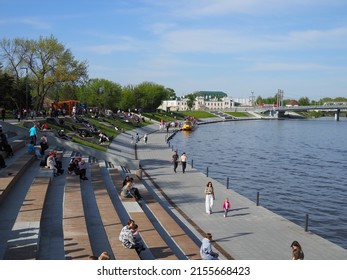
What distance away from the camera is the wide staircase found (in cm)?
1103

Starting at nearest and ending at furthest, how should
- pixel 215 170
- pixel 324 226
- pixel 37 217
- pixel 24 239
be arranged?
pixel 24 239, pixel 37 217, pixel 324 226, pixel 215 170

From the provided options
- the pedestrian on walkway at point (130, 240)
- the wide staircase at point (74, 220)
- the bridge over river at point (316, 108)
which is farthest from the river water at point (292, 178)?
the bridge over river at point (316, 108)

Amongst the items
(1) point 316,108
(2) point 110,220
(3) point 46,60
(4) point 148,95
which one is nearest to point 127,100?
(4) point 148,95

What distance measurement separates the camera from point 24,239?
11.0 m

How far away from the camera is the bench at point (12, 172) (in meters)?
15.1

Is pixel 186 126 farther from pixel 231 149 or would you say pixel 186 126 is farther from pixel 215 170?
pixel 215 170

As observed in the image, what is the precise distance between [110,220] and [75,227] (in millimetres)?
1657

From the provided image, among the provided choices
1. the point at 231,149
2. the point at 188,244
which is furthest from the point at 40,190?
the point at 231,149

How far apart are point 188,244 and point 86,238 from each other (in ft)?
10.4

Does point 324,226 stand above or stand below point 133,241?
below

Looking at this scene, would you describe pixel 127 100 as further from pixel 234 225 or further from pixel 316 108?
pixel 234 225

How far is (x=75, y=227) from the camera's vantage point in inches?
500

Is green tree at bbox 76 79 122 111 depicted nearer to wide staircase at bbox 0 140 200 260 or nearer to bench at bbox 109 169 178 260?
wide staircase at bbox 0 140 200 260

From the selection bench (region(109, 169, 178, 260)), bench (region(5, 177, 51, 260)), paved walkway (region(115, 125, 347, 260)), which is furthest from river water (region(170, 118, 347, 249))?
bench (region(5, 177, 51, 260))
